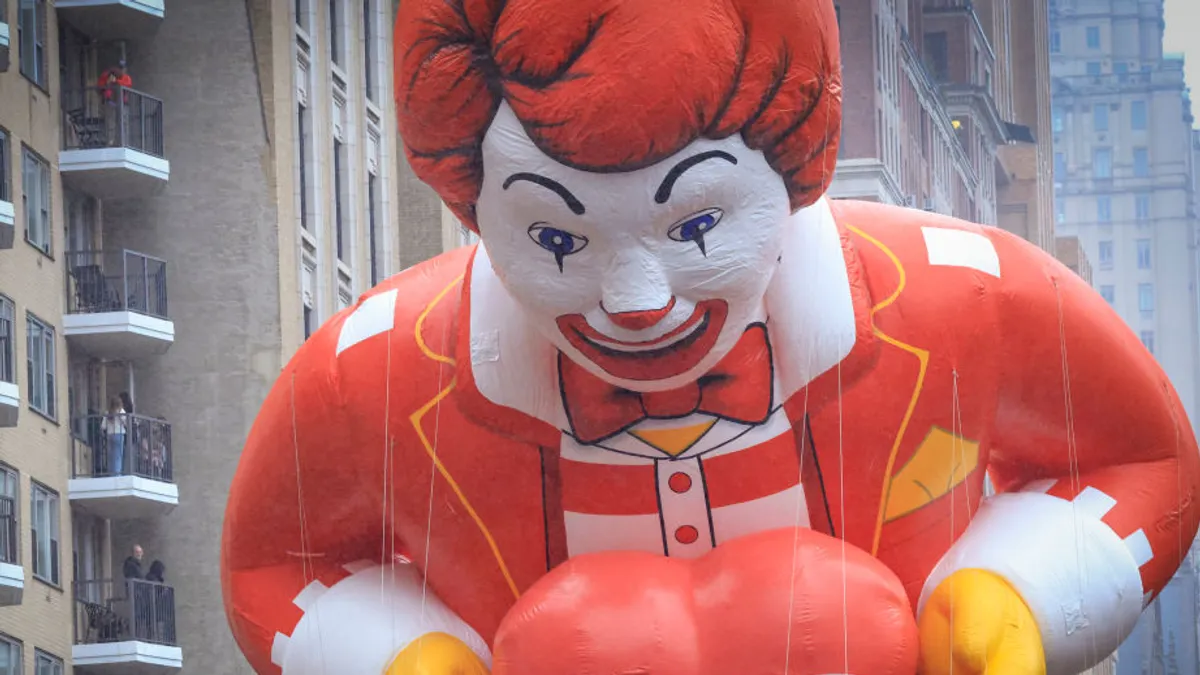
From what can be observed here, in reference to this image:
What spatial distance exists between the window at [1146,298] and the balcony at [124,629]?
206 feet

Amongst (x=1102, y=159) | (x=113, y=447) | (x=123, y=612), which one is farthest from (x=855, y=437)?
(x=1102, y=159)

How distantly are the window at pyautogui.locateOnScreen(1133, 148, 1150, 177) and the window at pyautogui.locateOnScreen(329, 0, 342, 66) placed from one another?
2483 inches

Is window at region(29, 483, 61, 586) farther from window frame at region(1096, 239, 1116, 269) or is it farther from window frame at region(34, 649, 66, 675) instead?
window frame at region(1096, 239, 1116, 269)

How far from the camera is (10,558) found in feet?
91.4

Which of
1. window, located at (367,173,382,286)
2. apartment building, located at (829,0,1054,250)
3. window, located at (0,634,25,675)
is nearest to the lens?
window, located at (0,634,25,675)

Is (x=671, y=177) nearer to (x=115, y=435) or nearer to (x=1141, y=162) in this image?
(x=115, y=435)

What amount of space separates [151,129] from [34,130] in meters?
2.26

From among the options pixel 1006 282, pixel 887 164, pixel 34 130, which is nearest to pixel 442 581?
pixel 1006 282

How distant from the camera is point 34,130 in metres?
29.8

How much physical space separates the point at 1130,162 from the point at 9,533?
235ft

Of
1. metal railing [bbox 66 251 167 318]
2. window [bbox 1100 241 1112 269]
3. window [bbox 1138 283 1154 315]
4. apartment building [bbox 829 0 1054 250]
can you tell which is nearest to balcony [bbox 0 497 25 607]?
metal railing [bbox 66 251 167 318]

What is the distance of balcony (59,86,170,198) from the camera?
3059 centimetres

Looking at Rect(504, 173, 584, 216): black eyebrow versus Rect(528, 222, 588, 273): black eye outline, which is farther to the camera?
Rect(528, 222, 588, 273): black eye outline

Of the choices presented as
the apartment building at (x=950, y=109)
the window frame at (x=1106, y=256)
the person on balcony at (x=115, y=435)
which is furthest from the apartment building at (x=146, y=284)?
the window frame at (x=1106, y=256)
